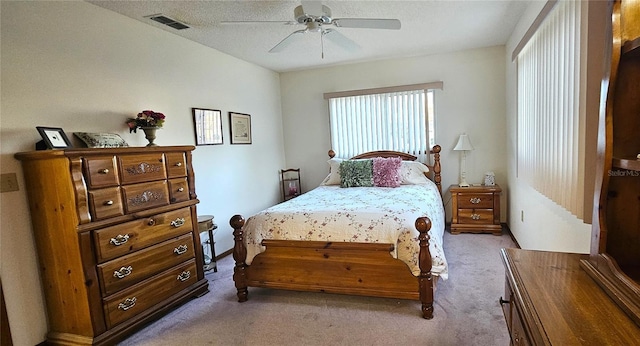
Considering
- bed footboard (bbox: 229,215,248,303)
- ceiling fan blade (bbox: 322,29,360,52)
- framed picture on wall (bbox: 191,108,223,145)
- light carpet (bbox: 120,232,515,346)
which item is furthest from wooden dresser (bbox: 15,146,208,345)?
ceiling fan blade (bbox: 322,29,360,52)

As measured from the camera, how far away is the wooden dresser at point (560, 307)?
71 centimetres

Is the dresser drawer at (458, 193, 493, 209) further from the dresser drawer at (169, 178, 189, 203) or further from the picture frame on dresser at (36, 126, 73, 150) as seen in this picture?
the picture frame on dresser at (36, 126, 73, 150)

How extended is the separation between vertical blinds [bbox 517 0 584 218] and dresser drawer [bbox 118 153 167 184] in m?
2.67

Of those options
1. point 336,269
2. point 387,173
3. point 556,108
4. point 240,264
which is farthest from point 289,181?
point 556,108

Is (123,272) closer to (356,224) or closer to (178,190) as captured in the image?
(178,190)

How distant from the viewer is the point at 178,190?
2.63 m

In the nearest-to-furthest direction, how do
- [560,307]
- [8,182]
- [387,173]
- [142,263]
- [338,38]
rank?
[560,307]
[8,182]
[142,263]
[338,38]
[387,173]

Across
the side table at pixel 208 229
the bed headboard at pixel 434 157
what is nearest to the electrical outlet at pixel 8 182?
the side table at pixel 208 229

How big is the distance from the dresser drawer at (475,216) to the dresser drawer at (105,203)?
3.70m

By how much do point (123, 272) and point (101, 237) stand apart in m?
0.30

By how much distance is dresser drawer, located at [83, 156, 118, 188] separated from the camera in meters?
2.03

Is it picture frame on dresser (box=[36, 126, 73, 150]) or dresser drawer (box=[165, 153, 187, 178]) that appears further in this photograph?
dresser drawer (box=[165, 153, 187, 178])

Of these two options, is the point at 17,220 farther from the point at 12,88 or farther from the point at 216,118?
the point at 216,118

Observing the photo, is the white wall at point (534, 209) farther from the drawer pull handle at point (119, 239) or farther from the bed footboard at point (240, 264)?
the drawer pull handle at point (119, 239)
